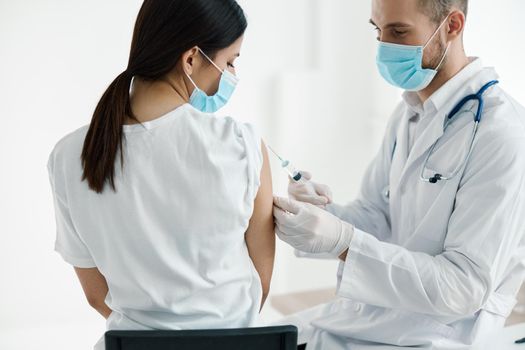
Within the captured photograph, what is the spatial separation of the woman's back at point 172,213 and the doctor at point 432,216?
0.78ft

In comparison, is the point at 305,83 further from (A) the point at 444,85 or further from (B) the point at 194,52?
(B) the point at 194,52

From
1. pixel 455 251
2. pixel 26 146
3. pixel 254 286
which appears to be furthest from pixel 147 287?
pixel 26 146

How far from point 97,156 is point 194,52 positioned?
308 millimetres

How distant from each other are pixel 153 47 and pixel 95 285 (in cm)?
55

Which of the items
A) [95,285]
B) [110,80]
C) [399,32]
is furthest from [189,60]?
[110,80]

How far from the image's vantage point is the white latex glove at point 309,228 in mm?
1433

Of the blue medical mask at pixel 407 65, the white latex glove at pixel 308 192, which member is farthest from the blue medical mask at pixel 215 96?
the blue medical mask at pixel 407 65

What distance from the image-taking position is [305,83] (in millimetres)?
3525

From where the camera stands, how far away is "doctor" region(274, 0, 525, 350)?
1.46 metres

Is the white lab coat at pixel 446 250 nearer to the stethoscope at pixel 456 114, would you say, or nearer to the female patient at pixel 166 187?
the stethoscope at pixel 456 114

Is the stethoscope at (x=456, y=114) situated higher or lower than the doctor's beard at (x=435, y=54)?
lower

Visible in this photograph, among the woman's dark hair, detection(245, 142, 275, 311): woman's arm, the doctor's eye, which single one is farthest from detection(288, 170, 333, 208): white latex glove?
the woman's dark hair

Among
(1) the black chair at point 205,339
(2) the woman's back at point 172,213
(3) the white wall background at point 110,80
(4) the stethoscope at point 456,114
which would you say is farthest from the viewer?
(3) the white wall background at point 110,80

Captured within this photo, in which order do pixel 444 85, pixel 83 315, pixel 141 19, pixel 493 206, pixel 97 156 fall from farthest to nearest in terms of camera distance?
1. pixel 83 315
2. pixel 444 85
3. pixel 493 206
4. pixel 141 19
5. pixel 97 156
